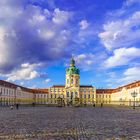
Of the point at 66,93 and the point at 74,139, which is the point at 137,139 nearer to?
the point at 74,139

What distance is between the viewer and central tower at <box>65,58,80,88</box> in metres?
170

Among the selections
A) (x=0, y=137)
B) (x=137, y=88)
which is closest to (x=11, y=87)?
(x=137, y=88)

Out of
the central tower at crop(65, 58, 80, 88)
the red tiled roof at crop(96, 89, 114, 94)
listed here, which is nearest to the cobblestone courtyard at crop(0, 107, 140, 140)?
the central tower at crop(65, 58, 80, 88)

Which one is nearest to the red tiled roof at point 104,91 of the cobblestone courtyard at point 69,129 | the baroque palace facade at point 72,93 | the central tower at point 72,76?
the baroque palace facade at point 72,93

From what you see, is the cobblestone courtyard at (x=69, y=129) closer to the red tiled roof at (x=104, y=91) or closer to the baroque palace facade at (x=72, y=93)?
the baroque palace facade at (x=72, y=93)

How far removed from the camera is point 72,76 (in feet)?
560

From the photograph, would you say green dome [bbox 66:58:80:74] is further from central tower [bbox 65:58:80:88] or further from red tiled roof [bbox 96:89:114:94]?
red tiled roof [bbox 96:89:114:94]

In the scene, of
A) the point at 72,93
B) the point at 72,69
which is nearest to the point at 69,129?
the point at 72,69

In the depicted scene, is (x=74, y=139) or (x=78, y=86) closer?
(x=74, y=139)

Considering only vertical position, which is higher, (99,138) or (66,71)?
(66,71)

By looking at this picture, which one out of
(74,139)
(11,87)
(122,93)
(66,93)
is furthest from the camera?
(66,93)

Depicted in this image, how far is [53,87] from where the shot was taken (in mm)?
178125

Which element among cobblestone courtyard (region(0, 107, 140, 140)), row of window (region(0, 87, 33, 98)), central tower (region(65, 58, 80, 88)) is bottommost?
cobblestone courtyard (region(0, 107, 140, 140))

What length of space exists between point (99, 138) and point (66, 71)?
161379 millimetres
